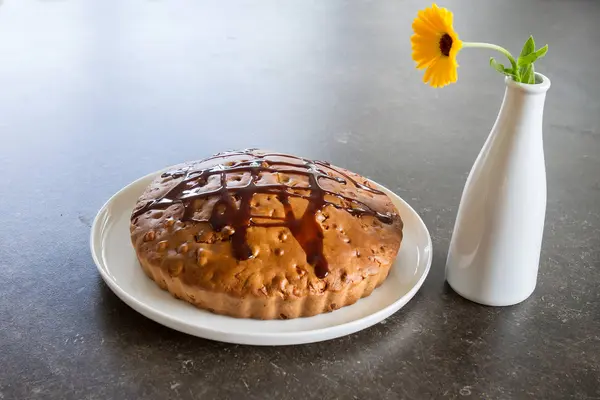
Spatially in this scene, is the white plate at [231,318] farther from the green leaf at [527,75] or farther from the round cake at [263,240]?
the green leaf at [527,75]

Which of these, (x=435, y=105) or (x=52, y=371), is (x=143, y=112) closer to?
(x=435, y=105)

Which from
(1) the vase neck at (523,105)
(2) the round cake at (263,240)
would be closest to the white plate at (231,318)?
(2) the round cake at (263,240)

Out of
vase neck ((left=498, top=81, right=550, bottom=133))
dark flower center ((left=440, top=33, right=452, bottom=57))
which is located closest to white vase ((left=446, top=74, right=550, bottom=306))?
vase neck ((left=498, top=81, right=550, bottom=133))

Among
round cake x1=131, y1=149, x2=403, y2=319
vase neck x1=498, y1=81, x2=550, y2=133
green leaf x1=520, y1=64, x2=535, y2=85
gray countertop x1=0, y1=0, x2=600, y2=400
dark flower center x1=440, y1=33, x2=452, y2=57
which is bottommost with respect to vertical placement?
gray countertop x1=0, y1=0, x2=600, y2=400

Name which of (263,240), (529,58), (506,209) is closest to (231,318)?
(263,240)

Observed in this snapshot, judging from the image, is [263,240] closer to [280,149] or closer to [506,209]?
[506,209]

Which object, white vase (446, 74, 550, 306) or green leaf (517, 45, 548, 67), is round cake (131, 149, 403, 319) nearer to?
white vase (446, 74, 550, 306)
